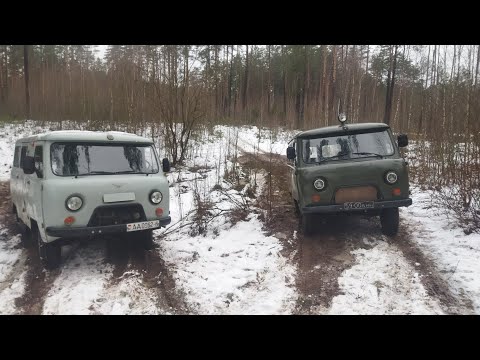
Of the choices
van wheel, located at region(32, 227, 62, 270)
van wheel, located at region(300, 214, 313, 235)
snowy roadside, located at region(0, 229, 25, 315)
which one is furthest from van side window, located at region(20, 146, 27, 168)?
van wheel, located at region(300, 214, 313, 235)

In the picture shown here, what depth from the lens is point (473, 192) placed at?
7.42m

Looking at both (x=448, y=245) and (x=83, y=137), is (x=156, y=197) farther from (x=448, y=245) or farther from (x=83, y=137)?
(x=448, y=245)

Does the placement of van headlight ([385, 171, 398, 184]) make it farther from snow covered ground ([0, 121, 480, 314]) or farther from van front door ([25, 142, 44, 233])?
van front door ([25, 142, 44, 233])

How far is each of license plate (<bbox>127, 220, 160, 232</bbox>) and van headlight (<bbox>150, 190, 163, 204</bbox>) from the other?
316 mm

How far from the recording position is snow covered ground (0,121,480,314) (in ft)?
15.9

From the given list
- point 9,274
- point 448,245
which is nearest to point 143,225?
point 9,274

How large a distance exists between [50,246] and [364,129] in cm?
552

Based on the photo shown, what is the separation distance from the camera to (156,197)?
622 cm

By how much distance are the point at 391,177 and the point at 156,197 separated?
384 cm

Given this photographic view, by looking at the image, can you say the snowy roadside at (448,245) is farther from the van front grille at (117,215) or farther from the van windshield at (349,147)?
the van front grille at (117,215)

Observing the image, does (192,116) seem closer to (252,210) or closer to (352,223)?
(252,210)

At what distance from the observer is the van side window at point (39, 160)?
231 inches

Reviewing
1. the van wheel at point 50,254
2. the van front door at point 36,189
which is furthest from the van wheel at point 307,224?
the van front door at point 36,189

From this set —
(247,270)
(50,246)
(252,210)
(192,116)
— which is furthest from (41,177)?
(192,116)
